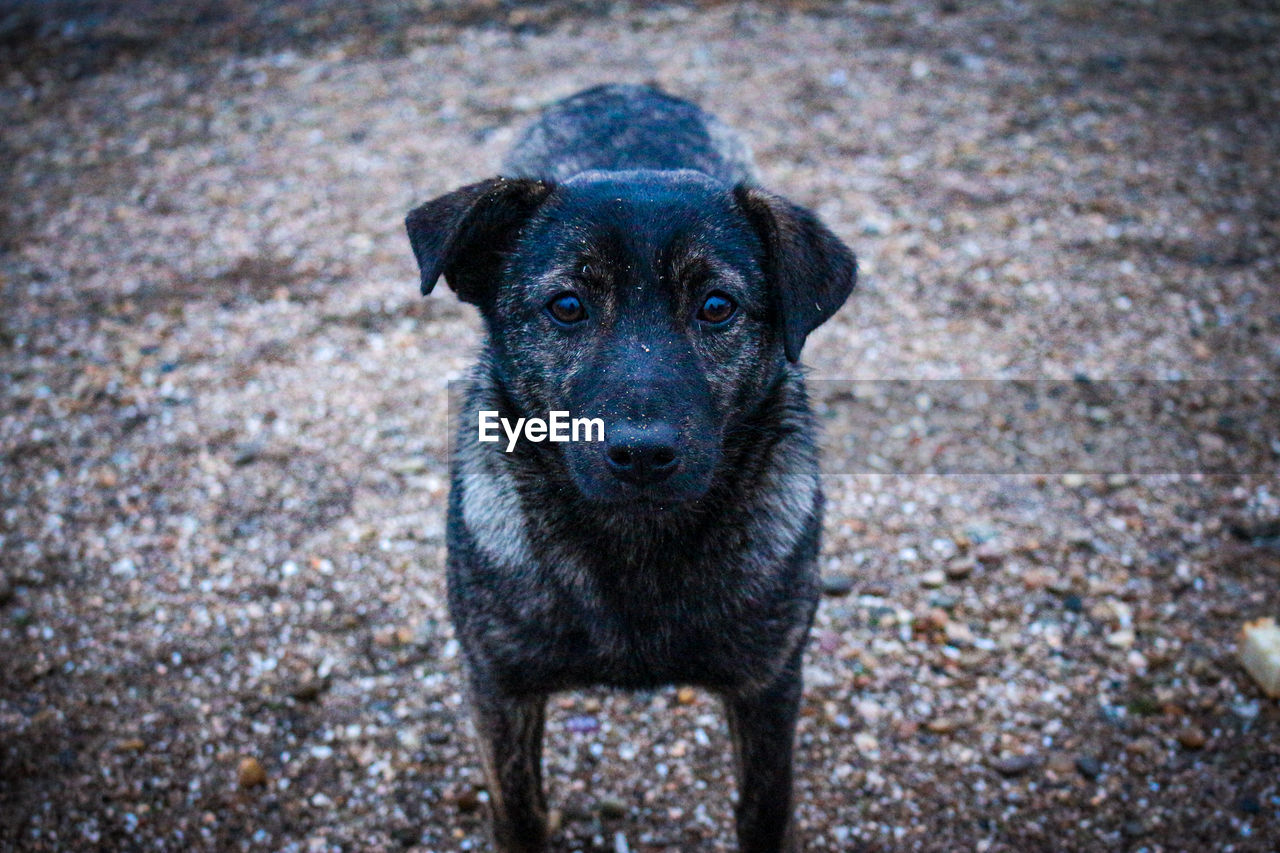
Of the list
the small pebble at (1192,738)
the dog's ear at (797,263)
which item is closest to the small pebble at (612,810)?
the dog's ear at (797,263)

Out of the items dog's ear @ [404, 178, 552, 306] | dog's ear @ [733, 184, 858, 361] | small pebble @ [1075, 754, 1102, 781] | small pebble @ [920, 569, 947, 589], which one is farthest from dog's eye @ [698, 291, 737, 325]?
small pebble @ [1075, 754, 1102, 781]

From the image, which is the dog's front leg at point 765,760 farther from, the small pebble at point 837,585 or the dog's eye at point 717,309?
the small pebble at point 837,585

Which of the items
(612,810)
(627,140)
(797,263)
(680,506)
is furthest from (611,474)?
(627,140)

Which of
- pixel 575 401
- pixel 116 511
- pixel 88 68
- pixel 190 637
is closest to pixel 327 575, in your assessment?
pixel 190 637

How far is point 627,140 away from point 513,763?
7.27 ft

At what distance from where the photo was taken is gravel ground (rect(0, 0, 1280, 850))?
3207 mm

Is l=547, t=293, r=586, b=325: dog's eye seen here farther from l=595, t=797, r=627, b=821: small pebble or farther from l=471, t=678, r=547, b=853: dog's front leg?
l=595, t=797, r=627, b=821: small pebble

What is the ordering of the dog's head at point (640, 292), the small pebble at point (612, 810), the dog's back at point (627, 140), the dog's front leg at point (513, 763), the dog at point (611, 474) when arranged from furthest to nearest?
the dog's back at point (627, 140), the small pebble at point (612, 810), the dog's front leg at point (513, 763), the dog at point (611, 474), the dog's head at point (640, 292)

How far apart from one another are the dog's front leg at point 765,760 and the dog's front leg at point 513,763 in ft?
1.91

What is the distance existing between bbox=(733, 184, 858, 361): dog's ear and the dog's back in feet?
2.41

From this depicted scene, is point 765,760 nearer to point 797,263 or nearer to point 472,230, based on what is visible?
point 797,263

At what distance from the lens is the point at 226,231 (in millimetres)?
5719

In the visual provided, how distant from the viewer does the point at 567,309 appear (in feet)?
8.05

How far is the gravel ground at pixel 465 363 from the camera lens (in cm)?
321
